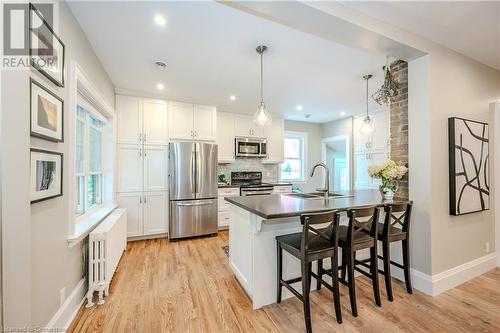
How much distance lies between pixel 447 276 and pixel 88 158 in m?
4.31

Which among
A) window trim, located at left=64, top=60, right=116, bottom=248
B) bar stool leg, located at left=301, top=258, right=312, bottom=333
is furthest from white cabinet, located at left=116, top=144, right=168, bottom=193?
bar stool leg, located at left=301, top=258, right=312, bottom=333

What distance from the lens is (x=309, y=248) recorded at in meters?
1.71

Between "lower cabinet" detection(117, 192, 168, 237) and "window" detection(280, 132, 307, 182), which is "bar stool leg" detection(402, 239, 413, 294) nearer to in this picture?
"lower cabinet" detection(117, 192, 168, 237)

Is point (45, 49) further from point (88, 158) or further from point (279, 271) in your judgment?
point (279, 271)

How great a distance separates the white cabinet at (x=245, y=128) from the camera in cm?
496

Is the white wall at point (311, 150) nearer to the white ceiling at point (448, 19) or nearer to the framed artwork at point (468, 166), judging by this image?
the framed artwork at point (468, 166)

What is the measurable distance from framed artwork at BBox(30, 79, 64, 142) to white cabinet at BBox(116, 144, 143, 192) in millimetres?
2201

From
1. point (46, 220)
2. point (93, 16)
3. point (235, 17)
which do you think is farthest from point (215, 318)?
point (93, 16)

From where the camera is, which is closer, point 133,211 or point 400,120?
point 400,120

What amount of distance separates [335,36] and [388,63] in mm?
1031

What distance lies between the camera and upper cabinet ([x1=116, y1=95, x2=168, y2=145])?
3.70 m

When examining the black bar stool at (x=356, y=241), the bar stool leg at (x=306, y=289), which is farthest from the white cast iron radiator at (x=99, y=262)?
the black bar stool at (x=356, y=241)

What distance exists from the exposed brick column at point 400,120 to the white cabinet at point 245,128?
300 centimetres

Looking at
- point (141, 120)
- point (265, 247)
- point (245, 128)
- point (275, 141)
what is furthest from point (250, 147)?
point (265, 247)
